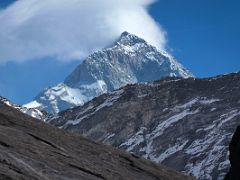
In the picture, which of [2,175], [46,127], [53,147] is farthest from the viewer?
[46,127]

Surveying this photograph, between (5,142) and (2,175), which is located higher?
(5,142)

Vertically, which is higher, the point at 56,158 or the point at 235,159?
the point at 235,159

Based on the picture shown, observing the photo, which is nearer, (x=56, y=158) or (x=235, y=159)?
(x=56, y=158)

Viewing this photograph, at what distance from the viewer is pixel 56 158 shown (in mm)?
26750

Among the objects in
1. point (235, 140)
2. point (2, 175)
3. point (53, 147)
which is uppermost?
point (235, 140)

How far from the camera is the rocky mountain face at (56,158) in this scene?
23.6 meters

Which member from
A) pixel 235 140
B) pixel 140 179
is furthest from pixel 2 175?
pixel 235 140

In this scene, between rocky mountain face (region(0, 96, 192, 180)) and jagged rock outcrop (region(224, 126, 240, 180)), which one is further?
jagged rock outcrop (region(224, 126, 240, 180))

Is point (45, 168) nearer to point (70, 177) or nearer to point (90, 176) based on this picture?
point (70, 177)

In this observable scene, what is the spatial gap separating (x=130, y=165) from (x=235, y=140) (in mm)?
5399

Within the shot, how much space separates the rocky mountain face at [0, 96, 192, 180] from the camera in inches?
929

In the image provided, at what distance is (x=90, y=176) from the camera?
2656 cm

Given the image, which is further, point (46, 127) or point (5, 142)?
point (46, 127)

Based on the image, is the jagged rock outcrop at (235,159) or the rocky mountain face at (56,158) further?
the jagged rock outcrop at (235,159)
